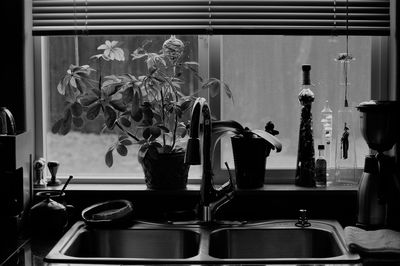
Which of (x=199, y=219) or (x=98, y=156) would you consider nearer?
(x=199, y=219)

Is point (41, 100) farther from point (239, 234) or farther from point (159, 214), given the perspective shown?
point (239, 234)

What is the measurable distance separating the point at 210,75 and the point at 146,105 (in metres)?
0.32

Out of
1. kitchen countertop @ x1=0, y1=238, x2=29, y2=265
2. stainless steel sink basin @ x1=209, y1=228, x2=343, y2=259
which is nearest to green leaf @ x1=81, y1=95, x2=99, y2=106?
kitchen countertop @ x1=0, y1=238, x2=29, y2=265

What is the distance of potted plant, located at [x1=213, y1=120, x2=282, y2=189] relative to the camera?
2.56 meters

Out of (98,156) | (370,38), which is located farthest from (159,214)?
(370,38)

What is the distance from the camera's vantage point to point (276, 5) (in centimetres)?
265

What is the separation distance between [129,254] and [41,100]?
726 millimetres

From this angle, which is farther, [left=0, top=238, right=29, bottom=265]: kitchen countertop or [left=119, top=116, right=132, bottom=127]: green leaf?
[left=119, top=116, right=132, bottom=127]: green leaf

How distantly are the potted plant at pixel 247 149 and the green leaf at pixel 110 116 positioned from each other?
14.1 inches

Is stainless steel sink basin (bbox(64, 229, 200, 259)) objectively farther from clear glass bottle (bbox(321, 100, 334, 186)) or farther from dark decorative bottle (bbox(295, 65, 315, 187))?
clear glass bottle (bbox(321, 100, 334, 186))

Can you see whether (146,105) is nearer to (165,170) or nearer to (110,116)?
(110,116)

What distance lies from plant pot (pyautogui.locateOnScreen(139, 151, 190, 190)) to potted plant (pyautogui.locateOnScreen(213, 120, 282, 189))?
162 millimetres

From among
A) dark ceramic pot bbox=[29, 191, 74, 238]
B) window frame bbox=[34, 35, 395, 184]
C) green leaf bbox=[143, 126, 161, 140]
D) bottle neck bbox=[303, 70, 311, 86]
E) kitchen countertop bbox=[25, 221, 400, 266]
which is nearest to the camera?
kitchen countertop bbox=[25, 221, 400, 266]

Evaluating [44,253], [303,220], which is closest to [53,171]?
[44,253]
